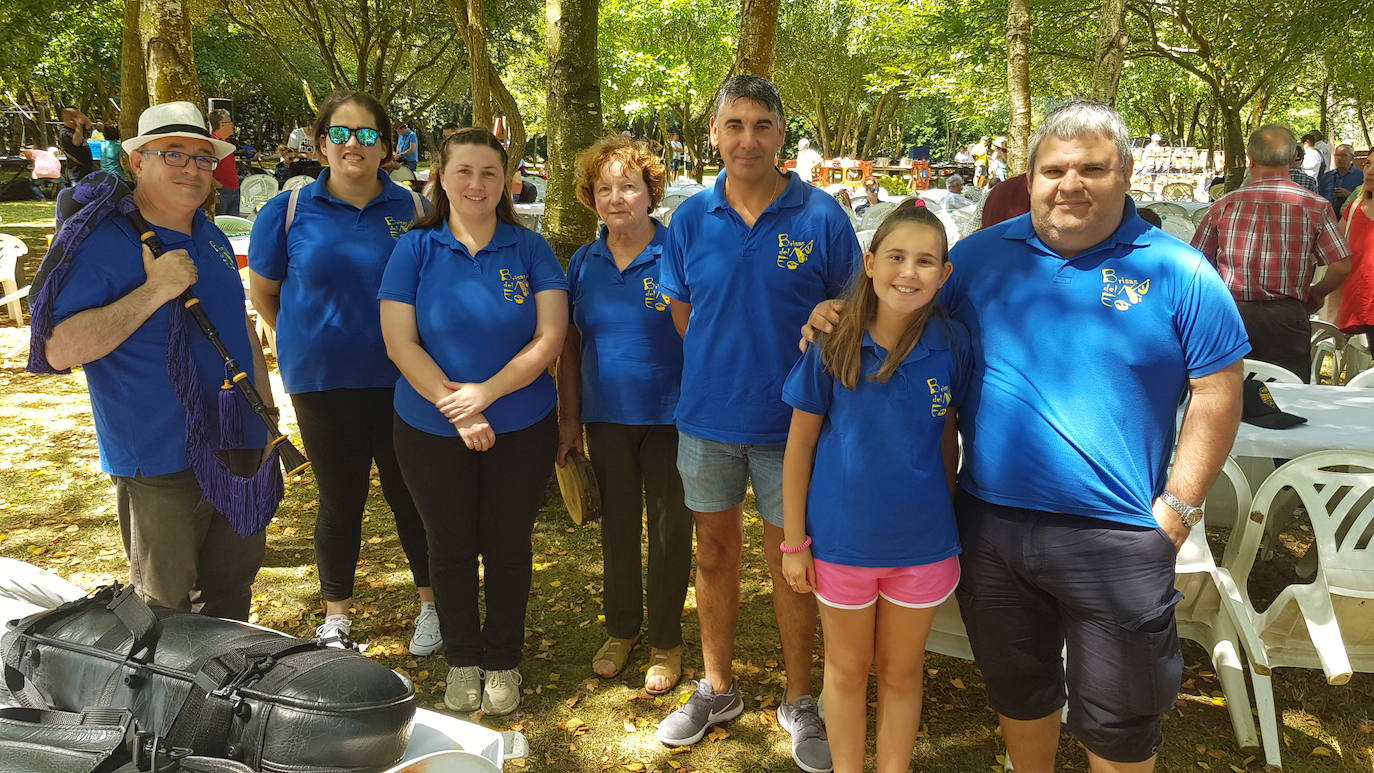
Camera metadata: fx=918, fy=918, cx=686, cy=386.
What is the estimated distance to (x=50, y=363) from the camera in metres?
2.47

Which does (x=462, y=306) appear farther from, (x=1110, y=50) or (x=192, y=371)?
(x=1110, y=50)

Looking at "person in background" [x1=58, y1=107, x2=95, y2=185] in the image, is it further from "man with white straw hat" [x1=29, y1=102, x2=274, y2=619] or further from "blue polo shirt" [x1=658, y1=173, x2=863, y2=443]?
"blue polo shirt" [x1=658, y1=173, x2=863, y2=443]

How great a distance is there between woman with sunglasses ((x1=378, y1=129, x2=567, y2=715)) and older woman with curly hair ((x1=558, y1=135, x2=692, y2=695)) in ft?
0.59

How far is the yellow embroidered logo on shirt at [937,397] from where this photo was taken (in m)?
2.30

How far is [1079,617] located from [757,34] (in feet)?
15.5

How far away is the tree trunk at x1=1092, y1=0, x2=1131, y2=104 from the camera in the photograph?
909 centimetres

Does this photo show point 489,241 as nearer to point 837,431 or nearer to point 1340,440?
point 837,431

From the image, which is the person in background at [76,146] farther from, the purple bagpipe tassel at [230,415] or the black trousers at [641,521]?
the black trousers at [641,521]

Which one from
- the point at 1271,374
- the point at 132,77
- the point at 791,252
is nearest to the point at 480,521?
the point at 791,252

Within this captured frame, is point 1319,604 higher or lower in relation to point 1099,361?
lower

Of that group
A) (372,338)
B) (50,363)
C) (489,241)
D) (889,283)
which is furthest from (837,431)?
(50,363)

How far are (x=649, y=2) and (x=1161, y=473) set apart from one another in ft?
91.1

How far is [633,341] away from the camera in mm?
3107

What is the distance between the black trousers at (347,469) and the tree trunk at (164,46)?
3.87 m
